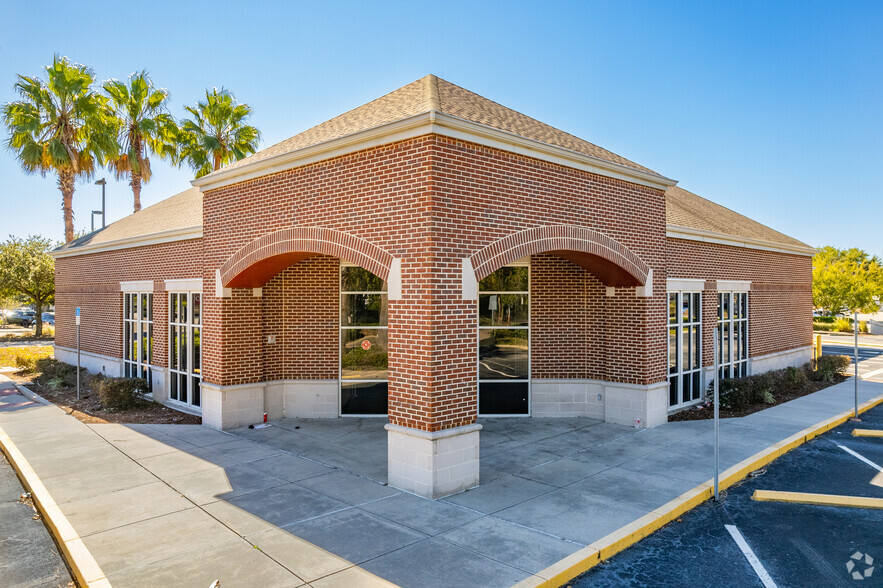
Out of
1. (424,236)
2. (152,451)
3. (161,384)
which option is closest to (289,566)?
(424,236)

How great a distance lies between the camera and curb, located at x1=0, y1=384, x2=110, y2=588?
5594mm

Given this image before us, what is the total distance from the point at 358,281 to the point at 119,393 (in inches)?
273

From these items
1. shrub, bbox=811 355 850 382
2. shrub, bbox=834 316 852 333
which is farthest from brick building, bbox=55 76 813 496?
shrub, bbox=834 316 852 333

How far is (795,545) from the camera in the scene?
648cm

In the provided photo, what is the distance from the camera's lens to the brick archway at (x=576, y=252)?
858 centimetres

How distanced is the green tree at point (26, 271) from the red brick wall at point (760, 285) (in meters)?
36.8

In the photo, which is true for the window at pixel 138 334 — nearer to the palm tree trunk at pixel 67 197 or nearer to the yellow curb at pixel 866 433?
the palm tree trunk at pixel 67 197

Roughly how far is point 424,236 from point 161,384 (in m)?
10.5

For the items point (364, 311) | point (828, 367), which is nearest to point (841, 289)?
point (828, 367)

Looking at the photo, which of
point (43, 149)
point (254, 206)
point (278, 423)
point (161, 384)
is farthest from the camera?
point (43, 149)

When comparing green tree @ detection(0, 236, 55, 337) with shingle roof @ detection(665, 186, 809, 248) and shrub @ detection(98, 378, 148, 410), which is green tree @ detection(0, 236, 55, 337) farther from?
shingle roof @ detection(665, 186, 809, 248)

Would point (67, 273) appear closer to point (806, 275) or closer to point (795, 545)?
point (795, 545)

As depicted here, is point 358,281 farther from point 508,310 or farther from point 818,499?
point 818,499

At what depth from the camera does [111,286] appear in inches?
682
